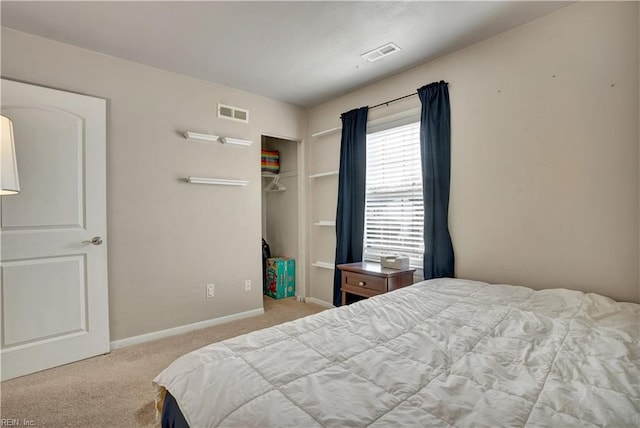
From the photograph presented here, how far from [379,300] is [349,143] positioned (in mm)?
2003

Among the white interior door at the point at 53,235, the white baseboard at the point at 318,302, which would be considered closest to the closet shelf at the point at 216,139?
the white interior door at the point at 53,235

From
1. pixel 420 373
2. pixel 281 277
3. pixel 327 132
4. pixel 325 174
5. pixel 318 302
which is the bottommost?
pixel 318 302

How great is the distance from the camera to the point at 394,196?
298cm

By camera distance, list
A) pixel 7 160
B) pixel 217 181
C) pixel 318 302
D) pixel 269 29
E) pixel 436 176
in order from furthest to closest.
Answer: pixel 318 302 → pixel 217 181 → pixel 436 176 → pixel 269 29 → pixel 7 160

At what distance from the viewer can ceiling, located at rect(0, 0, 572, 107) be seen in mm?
1938

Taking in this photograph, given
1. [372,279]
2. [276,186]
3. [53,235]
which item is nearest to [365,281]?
[372,279]

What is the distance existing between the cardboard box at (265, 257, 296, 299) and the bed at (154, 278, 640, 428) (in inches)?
102

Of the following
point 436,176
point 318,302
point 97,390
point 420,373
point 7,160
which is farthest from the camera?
Answer: point 318,302

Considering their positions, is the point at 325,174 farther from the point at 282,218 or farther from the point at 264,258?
the point at 264,258

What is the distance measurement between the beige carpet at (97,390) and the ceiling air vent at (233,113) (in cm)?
219

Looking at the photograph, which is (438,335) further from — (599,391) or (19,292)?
(19,292)

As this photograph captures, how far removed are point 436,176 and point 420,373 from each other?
6.24ft

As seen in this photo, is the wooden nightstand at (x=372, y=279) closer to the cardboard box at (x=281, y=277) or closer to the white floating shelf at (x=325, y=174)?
the white floating shelf at (x=325, y=174)

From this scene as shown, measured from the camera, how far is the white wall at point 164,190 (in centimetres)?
247
